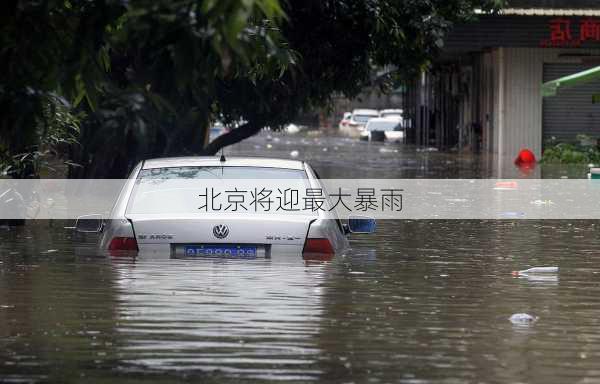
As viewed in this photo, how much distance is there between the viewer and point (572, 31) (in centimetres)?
4772

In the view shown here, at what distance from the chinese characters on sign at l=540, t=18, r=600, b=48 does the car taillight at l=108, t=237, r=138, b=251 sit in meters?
35.6

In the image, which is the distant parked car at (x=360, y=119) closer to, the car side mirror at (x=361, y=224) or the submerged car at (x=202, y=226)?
the car side mirror at (x=361, y=224)

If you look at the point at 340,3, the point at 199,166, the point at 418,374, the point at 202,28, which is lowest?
the point at 418,374

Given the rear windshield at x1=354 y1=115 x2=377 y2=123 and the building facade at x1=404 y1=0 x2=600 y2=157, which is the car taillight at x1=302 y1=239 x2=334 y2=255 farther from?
the rear windshield at x1=354 y1=115 x2=377 y2=123

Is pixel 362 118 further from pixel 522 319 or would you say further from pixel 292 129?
pixel 522 319

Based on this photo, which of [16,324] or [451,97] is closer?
[16,324]

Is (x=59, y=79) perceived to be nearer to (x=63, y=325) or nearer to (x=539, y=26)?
(x=63, y=325)

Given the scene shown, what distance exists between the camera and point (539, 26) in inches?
1896

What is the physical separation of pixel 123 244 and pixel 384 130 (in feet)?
215

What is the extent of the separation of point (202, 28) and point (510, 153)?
43013mm

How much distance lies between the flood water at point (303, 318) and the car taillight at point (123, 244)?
180 mm

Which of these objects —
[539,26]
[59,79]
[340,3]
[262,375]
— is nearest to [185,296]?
[262,375]

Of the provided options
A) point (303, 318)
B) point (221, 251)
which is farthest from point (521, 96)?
point (303, 318)

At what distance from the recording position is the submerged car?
12.9 m
